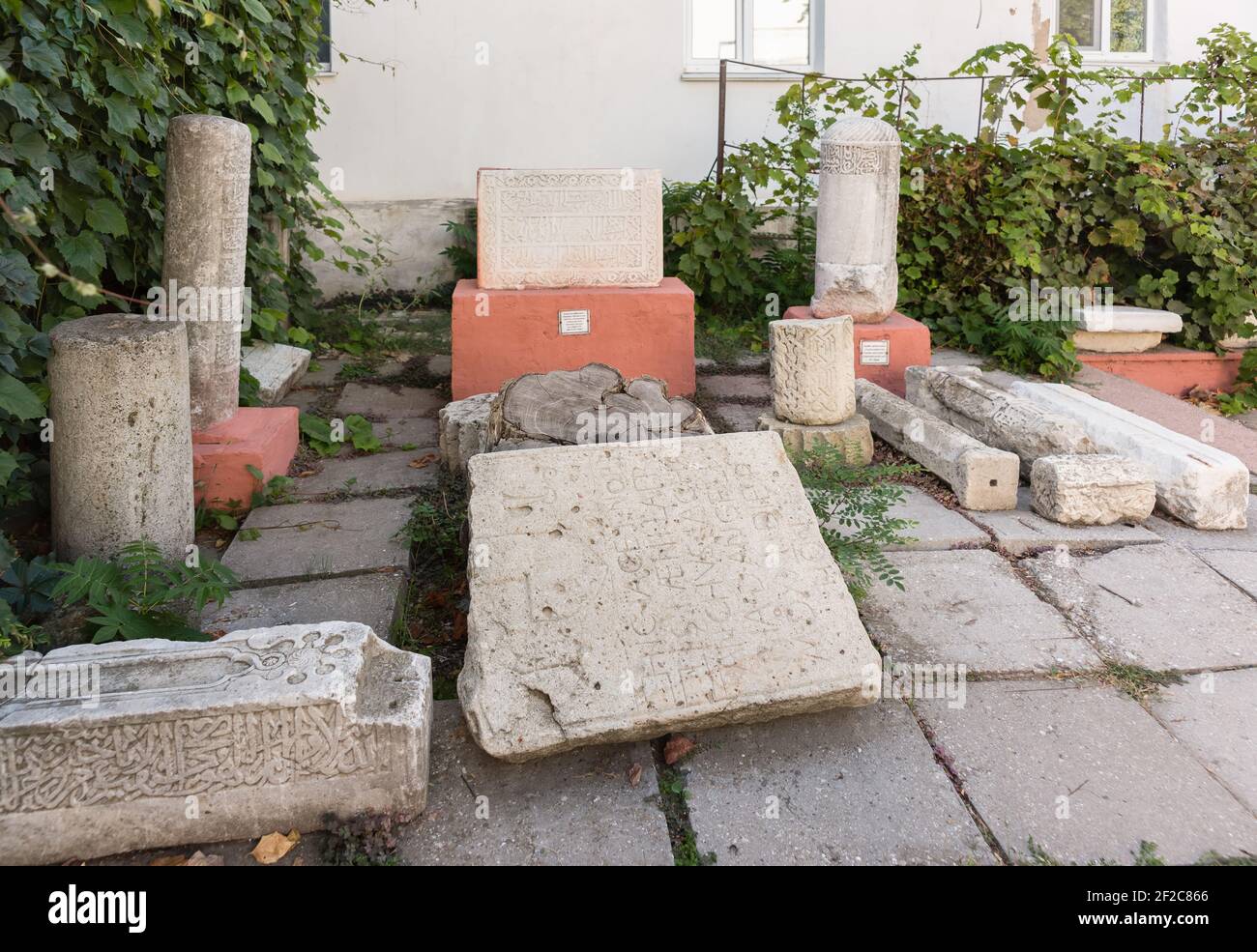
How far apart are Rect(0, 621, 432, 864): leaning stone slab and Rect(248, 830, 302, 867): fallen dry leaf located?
0.02 metres

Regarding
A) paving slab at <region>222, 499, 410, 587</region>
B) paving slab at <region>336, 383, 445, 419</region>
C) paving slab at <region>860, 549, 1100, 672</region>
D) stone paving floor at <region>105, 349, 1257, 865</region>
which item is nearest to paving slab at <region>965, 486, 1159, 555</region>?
stone paving floor at <region>105, 349, 1257, 865</region>

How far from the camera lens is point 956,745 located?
106 inches

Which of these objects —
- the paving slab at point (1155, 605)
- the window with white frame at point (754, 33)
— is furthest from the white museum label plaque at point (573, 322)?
the window with white frame at point (754, 33)

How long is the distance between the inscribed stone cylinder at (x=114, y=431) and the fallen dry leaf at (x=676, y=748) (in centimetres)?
181

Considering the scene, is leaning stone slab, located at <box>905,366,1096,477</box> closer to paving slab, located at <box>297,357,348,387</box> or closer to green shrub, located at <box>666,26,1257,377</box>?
green shrub, located at <box>666,26,1257,377</box>

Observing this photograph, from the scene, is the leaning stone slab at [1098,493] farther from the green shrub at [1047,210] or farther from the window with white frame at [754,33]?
the window with white frame at [754,33]

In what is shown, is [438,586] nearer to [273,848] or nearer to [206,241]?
[273,848]

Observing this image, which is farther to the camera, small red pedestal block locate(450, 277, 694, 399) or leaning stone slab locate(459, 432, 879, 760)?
small red pedestal block locate(450, 277, 694, 399)

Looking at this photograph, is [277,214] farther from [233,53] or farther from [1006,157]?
[1006,157]

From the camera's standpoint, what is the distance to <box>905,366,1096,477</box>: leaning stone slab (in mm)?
4457

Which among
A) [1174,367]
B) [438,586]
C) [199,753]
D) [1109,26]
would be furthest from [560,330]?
[1109,26]

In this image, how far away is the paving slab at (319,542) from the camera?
3625mm

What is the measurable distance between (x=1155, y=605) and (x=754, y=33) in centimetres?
639
